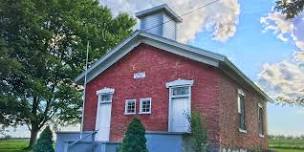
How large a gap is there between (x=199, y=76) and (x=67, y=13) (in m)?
16.9

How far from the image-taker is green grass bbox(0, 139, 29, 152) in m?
30.2

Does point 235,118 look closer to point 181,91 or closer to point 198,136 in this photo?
point 181,91

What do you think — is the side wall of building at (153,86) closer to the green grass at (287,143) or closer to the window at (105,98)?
the window at (105,98)

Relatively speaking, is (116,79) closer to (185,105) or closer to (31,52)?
(185,105)

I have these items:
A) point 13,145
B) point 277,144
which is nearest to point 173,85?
point 277,144

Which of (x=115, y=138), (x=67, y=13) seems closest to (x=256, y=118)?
(x=115, y=138)

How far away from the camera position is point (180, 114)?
16.4 metres

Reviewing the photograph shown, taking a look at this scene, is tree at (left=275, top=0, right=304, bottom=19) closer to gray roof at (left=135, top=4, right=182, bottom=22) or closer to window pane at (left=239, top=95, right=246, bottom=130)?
window pane at (left=239, top=95, right=246, bottom=130)

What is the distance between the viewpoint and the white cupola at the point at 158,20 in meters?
20.4

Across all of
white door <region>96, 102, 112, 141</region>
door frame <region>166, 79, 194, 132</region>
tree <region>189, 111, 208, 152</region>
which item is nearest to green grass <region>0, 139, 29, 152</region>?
white door <region>96, 102, 112, 141</region>

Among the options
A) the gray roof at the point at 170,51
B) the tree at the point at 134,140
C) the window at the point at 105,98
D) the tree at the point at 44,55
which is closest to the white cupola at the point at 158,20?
the gray roof at the point at 170,51

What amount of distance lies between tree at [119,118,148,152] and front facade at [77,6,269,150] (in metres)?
2.58

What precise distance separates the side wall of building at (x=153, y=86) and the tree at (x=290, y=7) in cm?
357

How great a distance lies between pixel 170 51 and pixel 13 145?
2147 cm
